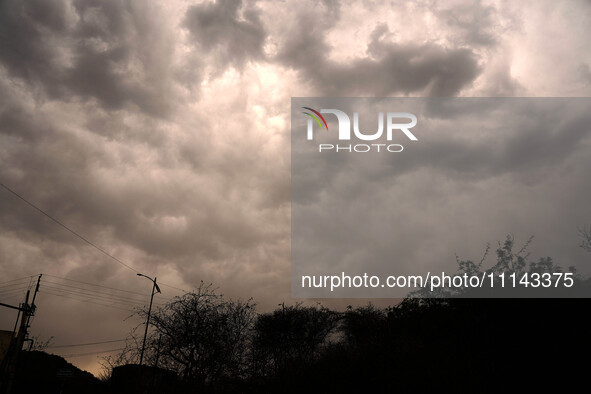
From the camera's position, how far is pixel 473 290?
18766 millimetres

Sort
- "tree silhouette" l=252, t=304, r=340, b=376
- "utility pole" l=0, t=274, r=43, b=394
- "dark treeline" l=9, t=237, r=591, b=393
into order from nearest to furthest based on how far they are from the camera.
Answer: "dark treeline" l=9, t=237, r=591, b=393
"utility pole" l=0, t=274, r=43, b=394
"tree silhouette" l=252, t=304, r=340, b=376

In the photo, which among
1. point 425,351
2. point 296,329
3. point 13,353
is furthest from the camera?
point 296,329

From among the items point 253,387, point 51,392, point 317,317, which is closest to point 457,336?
point 253,387

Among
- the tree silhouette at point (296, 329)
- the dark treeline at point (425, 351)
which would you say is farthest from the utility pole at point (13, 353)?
the tree silhouette at point (296, 329)

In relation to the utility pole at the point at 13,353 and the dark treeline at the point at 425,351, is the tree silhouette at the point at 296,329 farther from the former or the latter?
the utility pole at the point at 13,353

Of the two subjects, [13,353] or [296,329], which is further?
[296,329]

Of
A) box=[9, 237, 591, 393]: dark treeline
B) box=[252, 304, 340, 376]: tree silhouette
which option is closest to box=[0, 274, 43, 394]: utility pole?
box=[9, 237, 591, 393]: dark treeline

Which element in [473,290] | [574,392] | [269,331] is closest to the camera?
[574,392]

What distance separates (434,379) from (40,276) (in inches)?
1651

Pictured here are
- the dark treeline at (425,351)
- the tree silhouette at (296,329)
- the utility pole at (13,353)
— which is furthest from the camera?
the tree silhouette at (296,329)

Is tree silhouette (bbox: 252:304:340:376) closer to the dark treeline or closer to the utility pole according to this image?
the dark treeline

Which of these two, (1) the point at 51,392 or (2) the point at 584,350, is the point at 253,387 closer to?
(2) the point at 584,350

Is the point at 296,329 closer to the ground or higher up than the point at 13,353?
higher up

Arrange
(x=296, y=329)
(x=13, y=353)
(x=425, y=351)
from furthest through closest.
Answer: (x=296, y=329), (x=13, y=353), (x=425, y=351)
